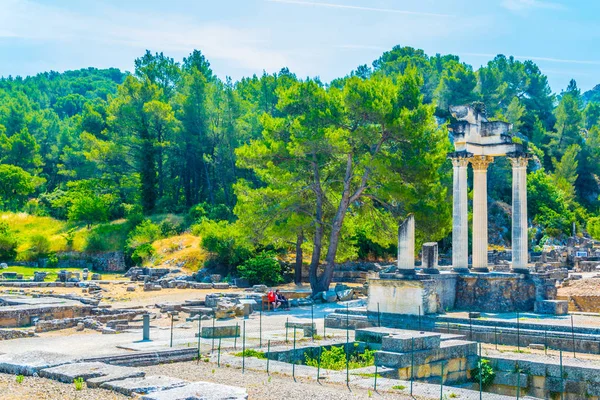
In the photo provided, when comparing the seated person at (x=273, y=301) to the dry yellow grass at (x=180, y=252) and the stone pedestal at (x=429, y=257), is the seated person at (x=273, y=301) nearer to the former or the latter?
the stone pedestal at (x=429, y=257)

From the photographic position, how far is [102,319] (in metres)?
28.0

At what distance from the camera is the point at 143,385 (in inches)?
520

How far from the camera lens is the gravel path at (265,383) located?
13.4 m

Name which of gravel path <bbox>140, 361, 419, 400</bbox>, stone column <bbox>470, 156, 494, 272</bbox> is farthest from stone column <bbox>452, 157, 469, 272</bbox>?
gravel path <bbox>140, 361, 419, 400</bbox>

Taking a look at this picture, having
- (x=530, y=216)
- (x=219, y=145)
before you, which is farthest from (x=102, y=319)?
(x=530, y=216)

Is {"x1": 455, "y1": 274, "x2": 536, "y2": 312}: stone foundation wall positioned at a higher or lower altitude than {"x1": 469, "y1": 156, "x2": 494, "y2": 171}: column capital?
lower

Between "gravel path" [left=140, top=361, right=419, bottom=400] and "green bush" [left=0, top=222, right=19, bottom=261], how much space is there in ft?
141

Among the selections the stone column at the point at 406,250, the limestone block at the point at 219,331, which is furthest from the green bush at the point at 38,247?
the limestone block at the point at 219,331

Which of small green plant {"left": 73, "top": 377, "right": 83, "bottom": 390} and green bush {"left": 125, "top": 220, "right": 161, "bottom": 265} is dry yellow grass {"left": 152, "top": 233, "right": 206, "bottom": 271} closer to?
green bush {"left": 125, "top": 220, "right": 161, "bottom": 265}

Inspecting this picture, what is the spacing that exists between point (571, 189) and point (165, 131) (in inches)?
1754

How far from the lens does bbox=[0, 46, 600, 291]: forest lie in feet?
118

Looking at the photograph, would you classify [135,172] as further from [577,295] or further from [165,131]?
[577,295]

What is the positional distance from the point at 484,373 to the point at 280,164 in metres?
21.1

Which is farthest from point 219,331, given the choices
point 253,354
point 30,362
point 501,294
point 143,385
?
point 501,294
